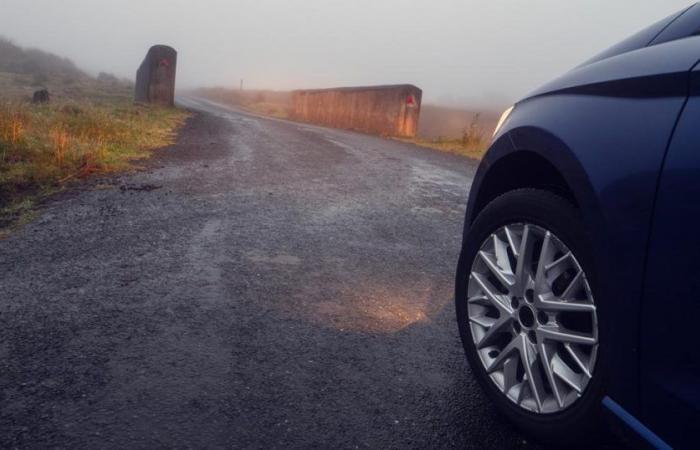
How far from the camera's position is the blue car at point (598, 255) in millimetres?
1642

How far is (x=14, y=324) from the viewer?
3049mm

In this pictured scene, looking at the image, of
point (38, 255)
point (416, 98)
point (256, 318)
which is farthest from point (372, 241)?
point (416, 98)

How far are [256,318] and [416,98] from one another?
1836cm

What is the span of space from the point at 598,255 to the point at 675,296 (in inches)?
12.0

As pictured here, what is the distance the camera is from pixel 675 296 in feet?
5.36

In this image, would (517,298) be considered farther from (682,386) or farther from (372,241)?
(372,241)

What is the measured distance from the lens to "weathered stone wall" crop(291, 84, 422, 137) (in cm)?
2030

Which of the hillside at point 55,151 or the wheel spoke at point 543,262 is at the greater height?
the wheel spoke at point 543,262

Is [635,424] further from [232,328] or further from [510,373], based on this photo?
[232,328]

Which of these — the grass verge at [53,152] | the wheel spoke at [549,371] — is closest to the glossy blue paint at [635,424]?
the wheel spoke at [549,371]

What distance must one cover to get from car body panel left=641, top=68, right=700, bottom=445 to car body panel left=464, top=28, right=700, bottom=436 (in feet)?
0.10

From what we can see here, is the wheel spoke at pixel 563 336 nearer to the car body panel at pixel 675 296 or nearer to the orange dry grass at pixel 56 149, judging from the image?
the car body panel at pixel 675 296

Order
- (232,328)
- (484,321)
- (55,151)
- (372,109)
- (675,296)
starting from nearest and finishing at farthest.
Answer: (675,296) → (484,321) → (232,328) → (55,151) → (372,109)

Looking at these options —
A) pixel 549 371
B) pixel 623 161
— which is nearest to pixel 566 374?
pixel 549 371
